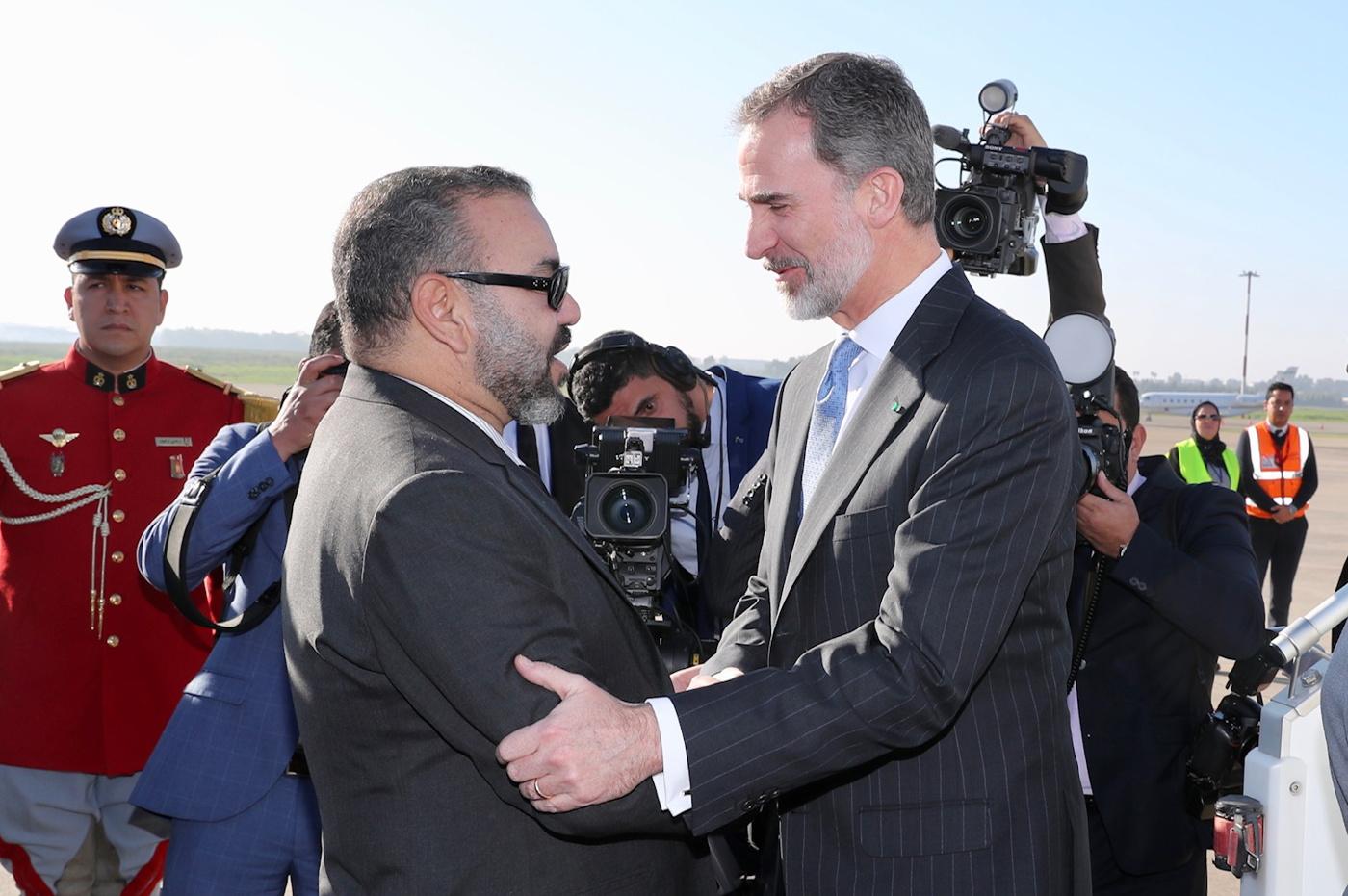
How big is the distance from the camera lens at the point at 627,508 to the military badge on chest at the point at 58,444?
6.63ft

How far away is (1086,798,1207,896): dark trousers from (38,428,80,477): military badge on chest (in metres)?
3.54

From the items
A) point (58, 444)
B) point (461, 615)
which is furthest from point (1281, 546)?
point (461, 615)

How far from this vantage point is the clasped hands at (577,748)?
1775mm

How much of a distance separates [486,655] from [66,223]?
3.42 m

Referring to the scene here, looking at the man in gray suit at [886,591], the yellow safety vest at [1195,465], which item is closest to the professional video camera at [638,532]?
the man in gray suit at [886,591]

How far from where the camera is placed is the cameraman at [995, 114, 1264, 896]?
340 cm

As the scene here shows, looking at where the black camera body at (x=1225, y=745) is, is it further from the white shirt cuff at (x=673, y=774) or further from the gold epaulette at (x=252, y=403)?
the gold epaulette at (x=252, y=403)

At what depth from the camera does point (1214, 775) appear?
3.16 metres

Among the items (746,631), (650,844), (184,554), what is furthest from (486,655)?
(184,554)

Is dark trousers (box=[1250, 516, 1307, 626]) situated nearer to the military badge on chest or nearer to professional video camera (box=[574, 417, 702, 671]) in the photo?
professional video camera (box=[574, 417, 702, 671])

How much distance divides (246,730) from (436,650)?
1.79 meters

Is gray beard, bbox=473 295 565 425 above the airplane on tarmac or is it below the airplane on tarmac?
above

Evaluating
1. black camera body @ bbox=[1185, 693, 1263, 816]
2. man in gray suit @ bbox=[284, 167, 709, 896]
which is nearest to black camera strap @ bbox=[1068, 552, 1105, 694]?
black camera body @ bbox=[1185, 693, 1263, 816]

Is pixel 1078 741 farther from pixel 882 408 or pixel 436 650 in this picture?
pixel 436 650
